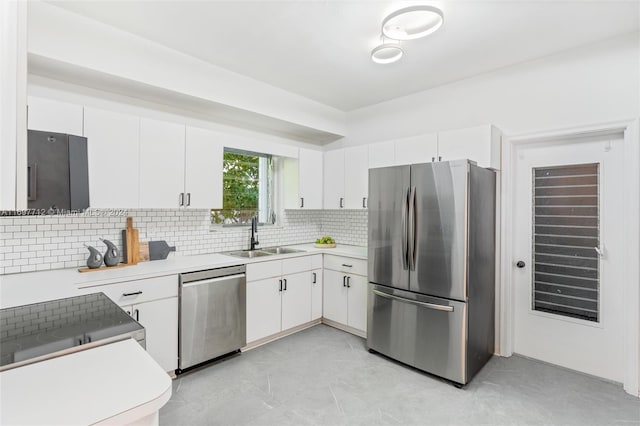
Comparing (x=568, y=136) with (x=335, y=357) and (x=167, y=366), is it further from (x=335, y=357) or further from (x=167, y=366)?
(x=167, y=366)

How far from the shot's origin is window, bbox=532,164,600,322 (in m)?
2.77

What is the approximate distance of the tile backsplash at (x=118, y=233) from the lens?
238cm

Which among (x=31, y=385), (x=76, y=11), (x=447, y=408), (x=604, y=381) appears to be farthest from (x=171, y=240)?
(x=604, y=381)

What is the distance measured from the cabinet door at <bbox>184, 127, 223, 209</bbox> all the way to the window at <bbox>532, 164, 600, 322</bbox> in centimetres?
311

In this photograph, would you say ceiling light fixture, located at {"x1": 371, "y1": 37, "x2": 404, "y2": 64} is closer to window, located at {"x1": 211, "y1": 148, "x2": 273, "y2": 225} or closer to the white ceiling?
the white ceiling

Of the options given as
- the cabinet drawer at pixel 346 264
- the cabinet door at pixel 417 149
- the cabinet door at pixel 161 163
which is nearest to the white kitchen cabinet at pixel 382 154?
the cabinet door at pixel 417 149

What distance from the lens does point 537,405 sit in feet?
7.59

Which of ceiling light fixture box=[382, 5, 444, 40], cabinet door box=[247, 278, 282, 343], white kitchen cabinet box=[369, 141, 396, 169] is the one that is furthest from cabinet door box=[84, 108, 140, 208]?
white kitchen cabinet box=[369, 141, 396, 169]

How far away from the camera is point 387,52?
2.49m

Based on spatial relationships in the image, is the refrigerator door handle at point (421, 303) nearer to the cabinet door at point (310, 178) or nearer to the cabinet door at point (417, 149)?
the cabinet door at point (417, 149)

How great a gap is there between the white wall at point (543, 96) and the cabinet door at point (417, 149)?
0.38 m

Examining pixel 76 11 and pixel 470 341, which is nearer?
pixel 76 11

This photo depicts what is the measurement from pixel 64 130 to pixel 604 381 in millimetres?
4681

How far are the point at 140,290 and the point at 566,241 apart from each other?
3.66 metres
